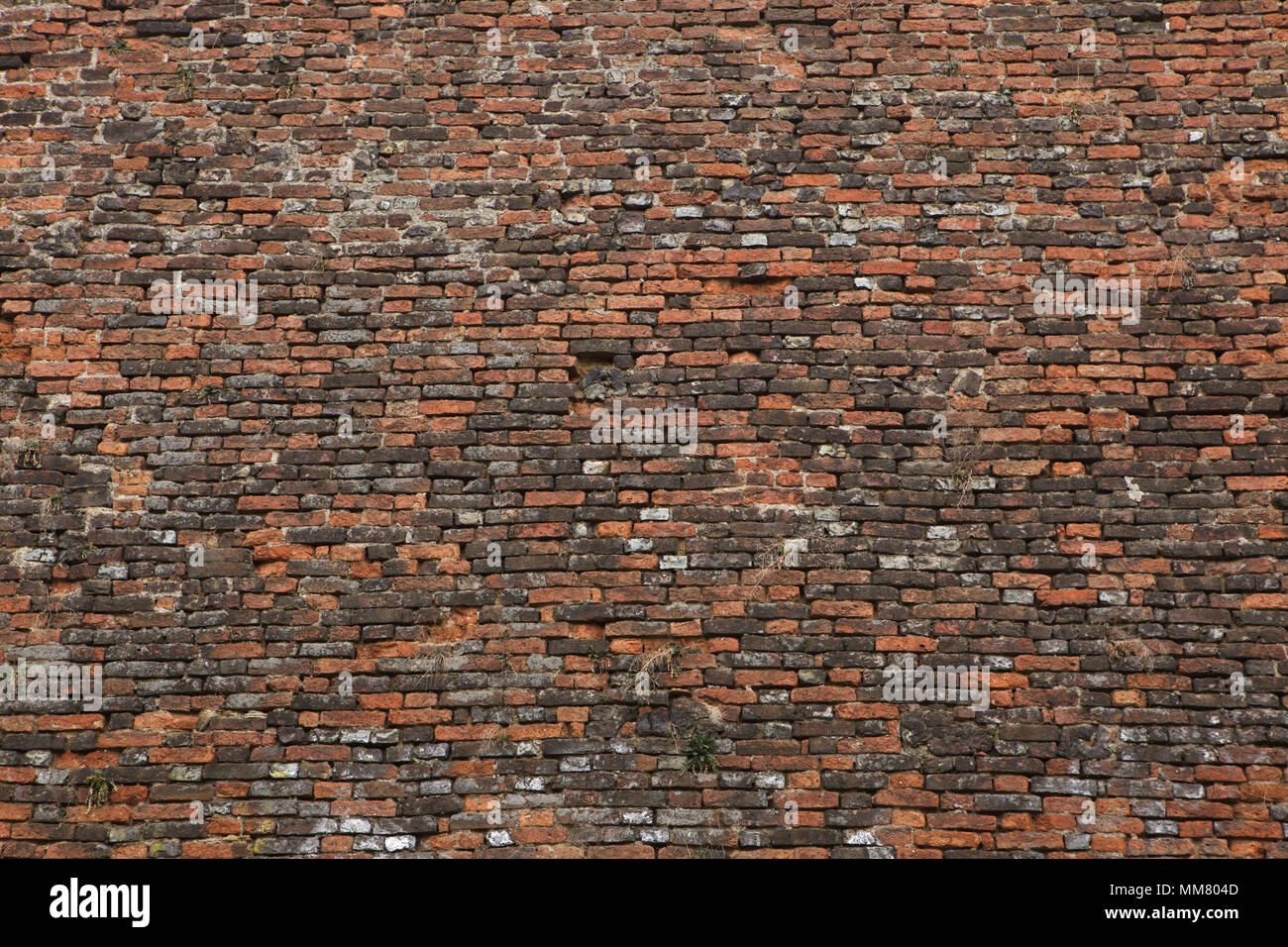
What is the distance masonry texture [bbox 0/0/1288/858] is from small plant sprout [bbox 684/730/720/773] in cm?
2

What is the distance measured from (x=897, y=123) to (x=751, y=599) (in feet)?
8.72

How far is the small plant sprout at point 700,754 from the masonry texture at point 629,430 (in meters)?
0.02

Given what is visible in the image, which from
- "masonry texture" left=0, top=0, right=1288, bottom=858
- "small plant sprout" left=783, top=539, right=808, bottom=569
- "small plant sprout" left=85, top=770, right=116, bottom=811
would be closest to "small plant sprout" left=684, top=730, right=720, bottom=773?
"masonry texture" left=0, top=0, right=1288, bottom=858

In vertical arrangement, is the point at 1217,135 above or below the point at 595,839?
above

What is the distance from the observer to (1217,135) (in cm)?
543

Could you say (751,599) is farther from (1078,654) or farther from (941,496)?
(1078,654)

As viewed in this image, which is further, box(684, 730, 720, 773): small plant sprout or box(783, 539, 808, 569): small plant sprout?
box(783, 539, 808, 569): small plant sprout

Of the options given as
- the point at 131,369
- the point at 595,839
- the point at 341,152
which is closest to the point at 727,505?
the point at 595,839

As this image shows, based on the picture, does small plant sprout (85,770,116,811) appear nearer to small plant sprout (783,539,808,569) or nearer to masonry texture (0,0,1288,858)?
masonry texture (0,0,1288,858)

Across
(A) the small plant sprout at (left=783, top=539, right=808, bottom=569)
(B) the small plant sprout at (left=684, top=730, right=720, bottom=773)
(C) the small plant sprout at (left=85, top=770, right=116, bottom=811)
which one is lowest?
(C) the small plant sprout at (left=85, top=770, right=116, bottom=811)

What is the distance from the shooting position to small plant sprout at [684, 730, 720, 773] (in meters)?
4.89

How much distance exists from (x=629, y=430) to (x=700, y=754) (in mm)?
1632

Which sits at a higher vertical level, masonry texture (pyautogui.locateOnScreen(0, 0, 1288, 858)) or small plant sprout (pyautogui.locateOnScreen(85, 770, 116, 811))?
masonry texture (pyautogui.locateOnScreen(0, 0, 1288, 858))

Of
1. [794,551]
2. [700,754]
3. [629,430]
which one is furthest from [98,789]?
[794,551]
